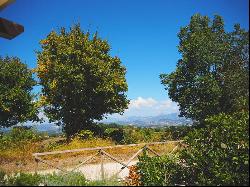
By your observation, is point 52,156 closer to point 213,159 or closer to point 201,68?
point 213,159

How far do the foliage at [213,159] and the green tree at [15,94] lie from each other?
23.9 metres

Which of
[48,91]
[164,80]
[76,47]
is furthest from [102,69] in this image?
[164,80]

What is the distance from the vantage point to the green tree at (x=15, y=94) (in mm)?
31336

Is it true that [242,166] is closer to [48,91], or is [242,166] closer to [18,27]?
[18,27]

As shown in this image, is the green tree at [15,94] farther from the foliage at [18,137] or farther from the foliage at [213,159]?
the foliage at [213,159]

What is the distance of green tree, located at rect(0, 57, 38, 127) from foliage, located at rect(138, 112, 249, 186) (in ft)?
78.4

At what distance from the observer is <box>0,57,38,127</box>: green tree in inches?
1234

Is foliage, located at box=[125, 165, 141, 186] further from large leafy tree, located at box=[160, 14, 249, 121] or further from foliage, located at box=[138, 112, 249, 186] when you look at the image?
large leafy tree, located at box=[160, 14, 249, 121]

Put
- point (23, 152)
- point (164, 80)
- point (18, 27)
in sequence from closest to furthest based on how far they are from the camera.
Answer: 1. point (18, 27)
2. point (23, 152)
3. point (164, 80)

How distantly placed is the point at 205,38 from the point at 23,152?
23.4 meters

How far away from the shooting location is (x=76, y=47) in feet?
93.9

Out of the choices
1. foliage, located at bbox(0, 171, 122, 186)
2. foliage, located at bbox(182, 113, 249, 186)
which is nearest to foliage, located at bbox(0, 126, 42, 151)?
foliage, located at bbox(0, 171, 122, 186)

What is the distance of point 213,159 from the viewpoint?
8.92m

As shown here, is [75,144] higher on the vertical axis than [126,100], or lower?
lower
